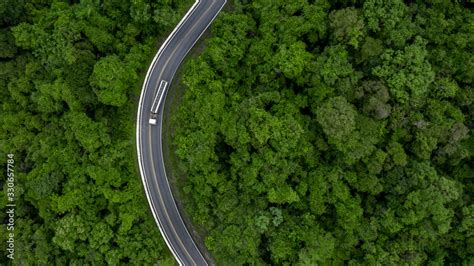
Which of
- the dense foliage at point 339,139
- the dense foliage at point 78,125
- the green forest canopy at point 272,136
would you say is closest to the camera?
the dense foliage at point 339,139

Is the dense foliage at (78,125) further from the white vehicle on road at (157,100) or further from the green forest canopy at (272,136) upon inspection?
the white vehicle on road at (157,100)

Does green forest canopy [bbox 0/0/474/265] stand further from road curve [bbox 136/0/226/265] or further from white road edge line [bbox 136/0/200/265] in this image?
road curve [bbox 136/0/226/265]

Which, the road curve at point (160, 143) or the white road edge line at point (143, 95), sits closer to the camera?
the white road edge line at point (143, 95)

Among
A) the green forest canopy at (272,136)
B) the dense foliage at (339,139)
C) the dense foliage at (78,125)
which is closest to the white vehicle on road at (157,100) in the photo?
the dense foliage at (78,125)

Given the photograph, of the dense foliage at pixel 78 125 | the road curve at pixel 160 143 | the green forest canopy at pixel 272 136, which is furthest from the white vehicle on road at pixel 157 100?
the green forest canopy at pixel 272 136

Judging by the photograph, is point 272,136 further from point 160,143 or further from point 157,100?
point 157,100

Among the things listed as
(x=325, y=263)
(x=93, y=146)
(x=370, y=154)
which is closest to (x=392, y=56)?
(x=370, y=154)

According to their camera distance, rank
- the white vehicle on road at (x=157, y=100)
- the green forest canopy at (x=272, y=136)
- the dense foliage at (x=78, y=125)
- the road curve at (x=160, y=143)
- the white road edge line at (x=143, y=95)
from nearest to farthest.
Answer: the green forest canopy at (x=272, y=136)
the dense foliage at (x=78, y=125)
the white road edge line at (x=143, y=95)
the road curve at (x=160, y=143)
the white vehicle on road at (x=157, y=100)
